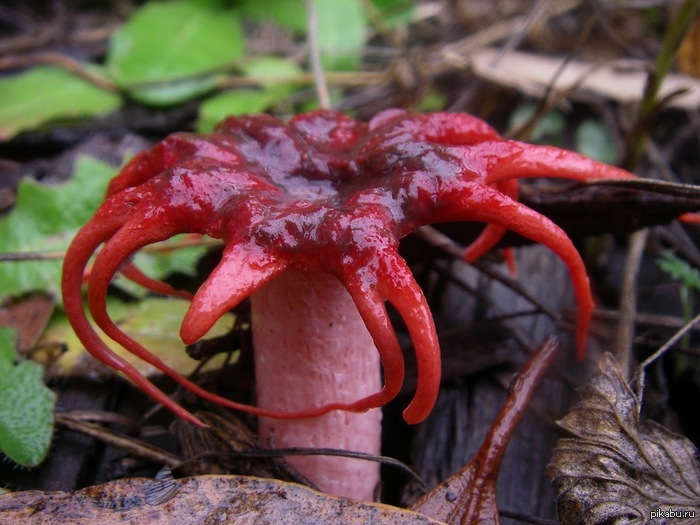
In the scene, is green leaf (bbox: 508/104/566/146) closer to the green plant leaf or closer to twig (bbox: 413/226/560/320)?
twig (bbox: 413/226/560/320)

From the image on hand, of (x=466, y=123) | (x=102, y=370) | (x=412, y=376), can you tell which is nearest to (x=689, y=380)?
(x=412, y=376)

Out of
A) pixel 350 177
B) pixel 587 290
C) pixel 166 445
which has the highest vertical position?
pixel 350 177

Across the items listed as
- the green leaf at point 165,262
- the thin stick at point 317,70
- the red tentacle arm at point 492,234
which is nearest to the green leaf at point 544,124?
the thin stick at point 317,70

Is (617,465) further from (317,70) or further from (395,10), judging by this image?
(395,10)

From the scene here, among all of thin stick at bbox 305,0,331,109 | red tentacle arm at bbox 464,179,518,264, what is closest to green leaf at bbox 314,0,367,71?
thin stick at bbox 305,0,331,109

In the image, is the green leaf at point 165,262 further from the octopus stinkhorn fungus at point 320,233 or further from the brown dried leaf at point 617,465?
the brown dried leaf at point 617,465

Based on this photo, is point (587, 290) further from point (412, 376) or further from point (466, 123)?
point (412, 376)

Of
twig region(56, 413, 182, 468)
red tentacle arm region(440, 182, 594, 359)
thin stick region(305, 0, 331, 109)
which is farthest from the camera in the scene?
thin stick region(305, 0, 331, 109)
